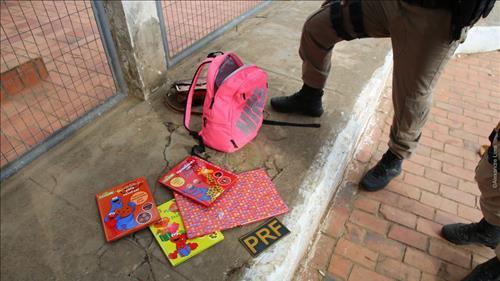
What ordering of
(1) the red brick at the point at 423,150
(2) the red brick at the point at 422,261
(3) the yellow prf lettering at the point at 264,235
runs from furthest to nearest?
(1) the red brick at the point at 423,150, (2) the red brick at the point at 422,261, (3) the yellow prf lettering at the point at 264,235

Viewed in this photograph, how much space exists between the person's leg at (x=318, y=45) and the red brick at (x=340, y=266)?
1043mm

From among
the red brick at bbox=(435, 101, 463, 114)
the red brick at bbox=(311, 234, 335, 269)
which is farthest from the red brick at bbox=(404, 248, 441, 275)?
the red brick at bbox=(435, 101, 463, 114)

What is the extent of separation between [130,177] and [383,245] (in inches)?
64.3

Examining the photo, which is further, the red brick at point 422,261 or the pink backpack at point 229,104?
the pink backpack at point 229,104

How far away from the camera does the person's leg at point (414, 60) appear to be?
1.68 meters

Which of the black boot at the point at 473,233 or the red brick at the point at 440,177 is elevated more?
the black boot at the point at 473,233

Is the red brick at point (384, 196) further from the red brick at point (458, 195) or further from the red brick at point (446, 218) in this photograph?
the red brick at point (458, 195)

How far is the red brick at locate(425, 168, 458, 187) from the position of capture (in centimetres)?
268

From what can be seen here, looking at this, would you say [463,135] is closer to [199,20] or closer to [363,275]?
[363,275]

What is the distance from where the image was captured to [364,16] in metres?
1.96

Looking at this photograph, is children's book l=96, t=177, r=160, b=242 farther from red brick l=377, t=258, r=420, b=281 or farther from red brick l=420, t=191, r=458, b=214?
red brick l=420, t=191, r=458, b=214

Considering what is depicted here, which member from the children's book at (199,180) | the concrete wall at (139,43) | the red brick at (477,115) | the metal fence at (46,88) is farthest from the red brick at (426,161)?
the metal fence at (46,88)

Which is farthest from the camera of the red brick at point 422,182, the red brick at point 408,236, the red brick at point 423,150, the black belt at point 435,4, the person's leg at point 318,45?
the red brick at point 423,150

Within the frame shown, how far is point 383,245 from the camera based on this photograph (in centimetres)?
220
